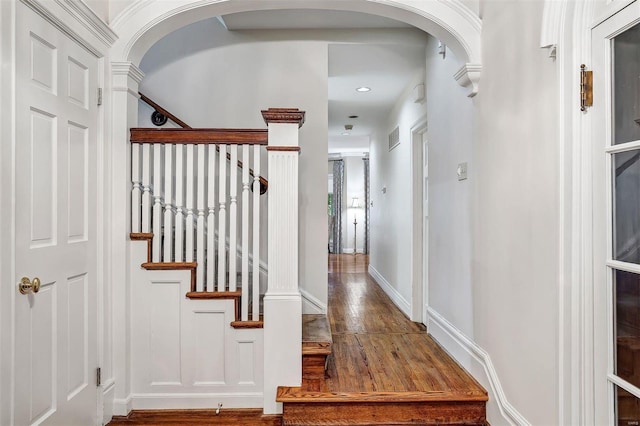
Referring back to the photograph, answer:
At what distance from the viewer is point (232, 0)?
2.34 meters

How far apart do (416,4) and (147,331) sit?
2391 mm

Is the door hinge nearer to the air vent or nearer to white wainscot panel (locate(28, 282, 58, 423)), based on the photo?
white wainscot panel (locate(28, 282, 58, 423))

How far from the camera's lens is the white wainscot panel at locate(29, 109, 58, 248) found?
168cm

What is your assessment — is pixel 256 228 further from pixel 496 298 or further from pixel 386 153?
pixel 386 153

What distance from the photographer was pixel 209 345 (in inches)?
94.0

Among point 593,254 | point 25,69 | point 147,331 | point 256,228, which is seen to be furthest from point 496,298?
point 25,69

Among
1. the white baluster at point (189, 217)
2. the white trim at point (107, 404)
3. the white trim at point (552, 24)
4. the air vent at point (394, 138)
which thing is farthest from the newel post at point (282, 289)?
the air vent at point (394, 138)

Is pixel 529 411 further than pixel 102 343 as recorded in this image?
No

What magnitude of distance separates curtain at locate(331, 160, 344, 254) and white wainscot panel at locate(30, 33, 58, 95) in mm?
8929

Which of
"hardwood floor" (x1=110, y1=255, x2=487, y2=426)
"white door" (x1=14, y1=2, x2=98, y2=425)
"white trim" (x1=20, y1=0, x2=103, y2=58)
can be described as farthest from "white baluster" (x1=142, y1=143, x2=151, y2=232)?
"hardwood floor" (x1=110, y1=255, x2=487, y2=426)

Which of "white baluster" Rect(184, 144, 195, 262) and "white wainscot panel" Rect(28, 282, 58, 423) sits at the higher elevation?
"white baluster" Rect(184, 144, 195, 262)

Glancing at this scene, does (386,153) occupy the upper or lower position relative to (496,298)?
upper

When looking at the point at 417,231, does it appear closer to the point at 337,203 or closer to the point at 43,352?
the point at 43,352

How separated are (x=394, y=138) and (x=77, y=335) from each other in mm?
4041
